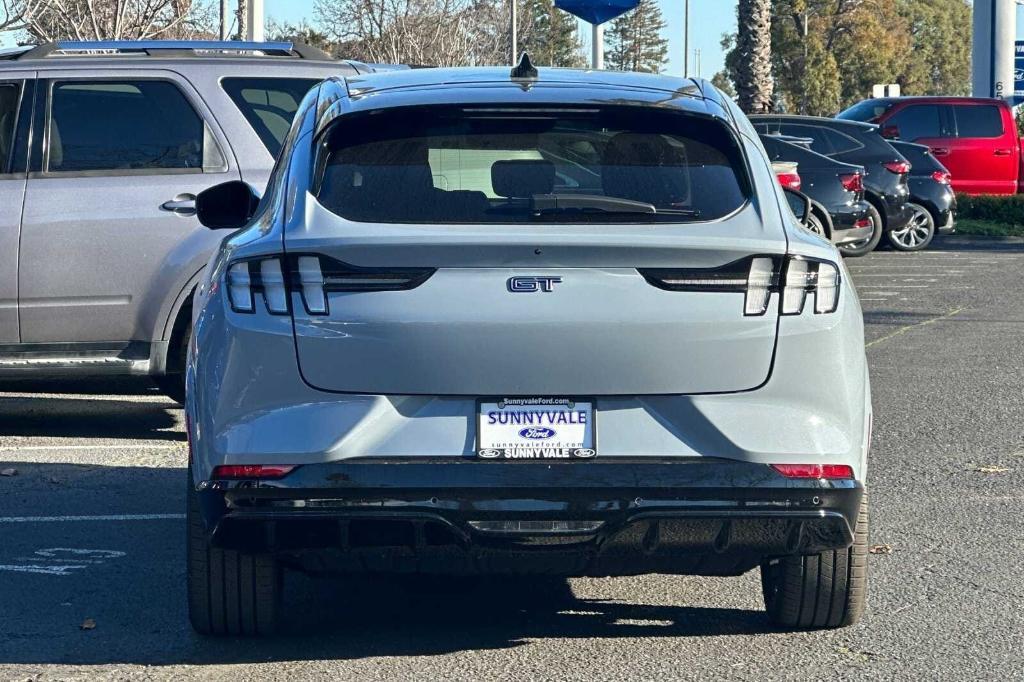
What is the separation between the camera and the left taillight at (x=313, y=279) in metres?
4.40

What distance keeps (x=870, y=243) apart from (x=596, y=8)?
5992mm

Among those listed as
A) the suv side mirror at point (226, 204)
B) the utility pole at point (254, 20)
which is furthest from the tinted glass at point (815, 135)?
the suv side mirror at point (226, 204)

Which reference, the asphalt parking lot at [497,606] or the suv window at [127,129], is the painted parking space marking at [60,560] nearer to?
the asphalt parking lot at [497,606]

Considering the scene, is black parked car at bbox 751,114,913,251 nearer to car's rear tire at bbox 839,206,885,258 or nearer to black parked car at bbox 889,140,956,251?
car's rear tire at bbox 839,206,885,258

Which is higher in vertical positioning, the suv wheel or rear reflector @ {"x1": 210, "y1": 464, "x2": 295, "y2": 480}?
rear reflector @ {"x1": 210, "y1": 464, "x2": 295, "y2": 480}

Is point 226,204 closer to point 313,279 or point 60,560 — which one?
point 60,560

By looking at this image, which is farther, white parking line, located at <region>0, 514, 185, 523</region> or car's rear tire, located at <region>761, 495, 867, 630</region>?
white parking line, located at <region>0, 514, 185, 523</region>

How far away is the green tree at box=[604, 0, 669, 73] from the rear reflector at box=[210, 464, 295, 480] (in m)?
148

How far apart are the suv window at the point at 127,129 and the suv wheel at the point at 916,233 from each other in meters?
14.3

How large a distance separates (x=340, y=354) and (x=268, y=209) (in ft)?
2.17

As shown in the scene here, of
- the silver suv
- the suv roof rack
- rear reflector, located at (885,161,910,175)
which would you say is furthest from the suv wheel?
the silver suv

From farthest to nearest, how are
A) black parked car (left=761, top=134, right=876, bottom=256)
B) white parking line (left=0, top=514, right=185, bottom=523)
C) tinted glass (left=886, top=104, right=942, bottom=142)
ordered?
tinted glass (left=886, top=104, right=942, bottom=142)
black parked car (left=761, top=134, right=876, bottom=256)
white parking line (left=0, top=514, right=185, bottom=523)

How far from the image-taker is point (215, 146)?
28.0 ft

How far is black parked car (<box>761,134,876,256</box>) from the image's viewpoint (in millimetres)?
18359
